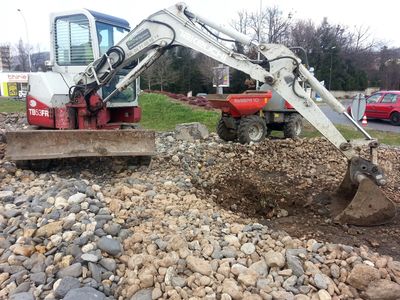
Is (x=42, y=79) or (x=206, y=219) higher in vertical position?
(x=42, y=79)

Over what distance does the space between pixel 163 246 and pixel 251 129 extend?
5655 millimetres

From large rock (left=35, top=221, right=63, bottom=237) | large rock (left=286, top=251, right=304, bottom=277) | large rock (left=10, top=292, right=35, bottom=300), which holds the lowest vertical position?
large rock (left=10, top=292, right=35, bottom=300)

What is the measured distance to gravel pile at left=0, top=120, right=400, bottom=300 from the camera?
320cm

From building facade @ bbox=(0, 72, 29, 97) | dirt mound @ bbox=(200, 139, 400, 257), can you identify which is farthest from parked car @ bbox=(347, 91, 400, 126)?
building facade @ bbox=(0, 72, 29, 97)

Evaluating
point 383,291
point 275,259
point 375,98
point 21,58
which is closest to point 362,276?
point 383,291

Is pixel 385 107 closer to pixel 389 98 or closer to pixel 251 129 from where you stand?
pixel 389 98

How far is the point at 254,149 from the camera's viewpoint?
26.4 feet

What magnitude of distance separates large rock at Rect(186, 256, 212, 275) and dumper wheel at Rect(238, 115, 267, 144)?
5.56 metres

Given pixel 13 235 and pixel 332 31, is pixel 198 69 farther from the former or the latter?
pixel 13 235

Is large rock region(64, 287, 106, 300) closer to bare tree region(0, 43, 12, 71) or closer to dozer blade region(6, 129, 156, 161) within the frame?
dozer blade region(6, 129, 156, 161)

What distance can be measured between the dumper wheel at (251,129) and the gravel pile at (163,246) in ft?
9.72

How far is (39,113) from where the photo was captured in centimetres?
633

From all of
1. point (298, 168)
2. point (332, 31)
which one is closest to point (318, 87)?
point (298, 168)

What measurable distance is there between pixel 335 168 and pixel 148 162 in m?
3.41
